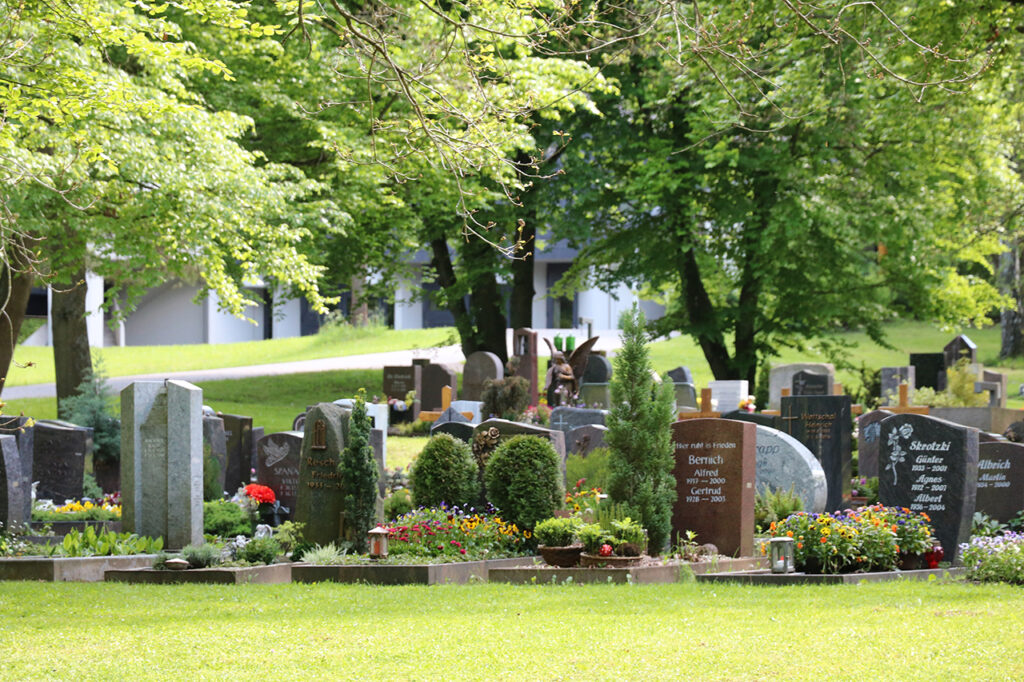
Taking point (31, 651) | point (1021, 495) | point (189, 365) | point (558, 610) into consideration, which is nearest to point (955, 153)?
point (1021, 495)

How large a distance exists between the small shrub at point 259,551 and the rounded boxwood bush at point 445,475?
2.13 m

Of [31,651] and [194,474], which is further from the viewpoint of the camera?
[194,474]

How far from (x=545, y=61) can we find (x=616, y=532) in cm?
1234

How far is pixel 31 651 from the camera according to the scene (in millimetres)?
7742

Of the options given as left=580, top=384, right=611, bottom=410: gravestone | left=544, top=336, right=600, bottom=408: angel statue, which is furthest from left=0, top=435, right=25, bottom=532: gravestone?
left=580, top=384, right=611, bottom=410: gravestone

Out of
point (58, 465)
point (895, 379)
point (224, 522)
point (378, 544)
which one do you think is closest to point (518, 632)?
point (378, 544)

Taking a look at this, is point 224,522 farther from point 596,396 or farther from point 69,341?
point 596,396

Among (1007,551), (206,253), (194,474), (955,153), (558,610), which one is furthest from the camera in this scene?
(955,153)

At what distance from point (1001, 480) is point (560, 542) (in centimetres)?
546

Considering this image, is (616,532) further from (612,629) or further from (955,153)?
(955,153)

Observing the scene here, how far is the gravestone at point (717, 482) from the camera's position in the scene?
41.2 ft

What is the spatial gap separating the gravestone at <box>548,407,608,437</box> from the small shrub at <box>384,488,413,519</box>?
17.9 ft

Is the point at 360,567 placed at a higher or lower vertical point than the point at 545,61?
lower

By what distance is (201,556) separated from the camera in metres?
11.7
